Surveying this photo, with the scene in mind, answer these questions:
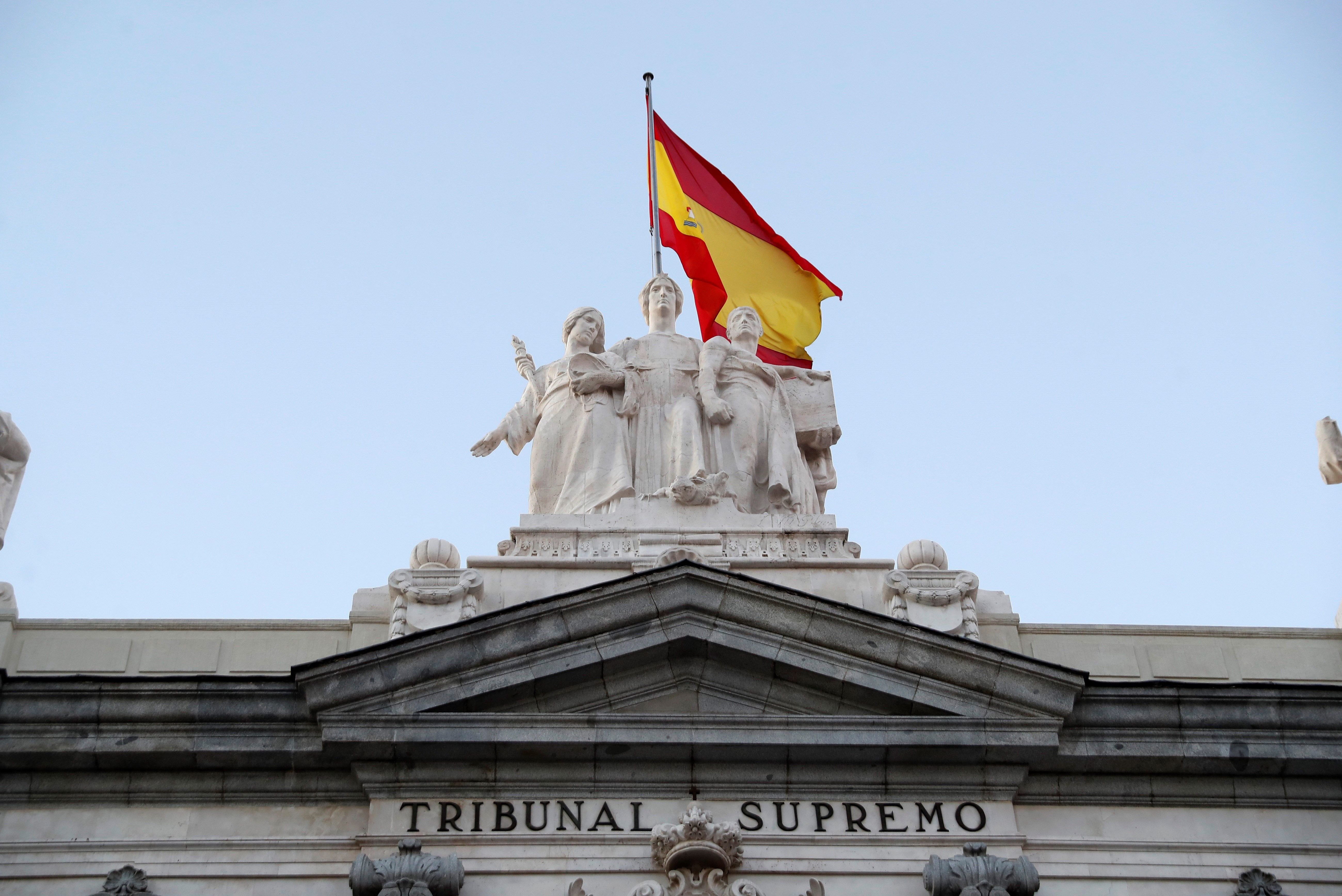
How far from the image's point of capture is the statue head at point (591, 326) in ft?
61.4

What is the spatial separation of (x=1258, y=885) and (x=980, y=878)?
7.22 feet

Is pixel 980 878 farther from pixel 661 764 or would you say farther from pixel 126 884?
pixel 126 884

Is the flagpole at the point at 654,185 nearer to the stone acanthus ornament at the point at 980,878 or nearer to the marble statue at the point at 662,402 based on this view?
the marble statue at the point at 662,402

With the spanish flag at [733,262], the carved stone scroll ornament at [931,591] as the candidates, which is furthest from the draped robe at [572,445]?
the spanish flag at [733,262]

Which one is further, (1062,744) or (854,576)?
(854,576)

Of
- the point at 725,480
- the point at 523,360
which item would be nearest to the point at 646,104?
the point at 523,360

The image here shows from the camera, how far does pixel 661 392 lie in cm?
1828

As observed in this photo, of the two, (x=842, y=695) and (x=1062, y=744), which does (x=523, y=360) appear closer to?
(x=842, y=695)

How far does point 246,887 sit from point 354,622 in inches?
102

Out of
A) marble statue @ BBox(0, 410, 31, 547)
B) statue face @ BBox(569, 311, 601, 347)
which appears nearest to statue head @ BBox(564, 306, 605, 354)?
statue face @ BBox(569, 311, 601, 347)

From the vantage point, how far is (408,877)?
13.6m

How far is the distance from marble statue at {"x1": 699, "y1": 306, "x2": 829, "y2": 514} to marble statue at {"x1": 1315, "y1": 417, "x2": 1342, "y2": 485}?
15.3 ft

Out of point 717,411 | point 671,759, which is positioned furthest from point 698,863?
point 717,411

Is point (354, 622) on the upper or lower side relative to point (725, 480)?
lower
